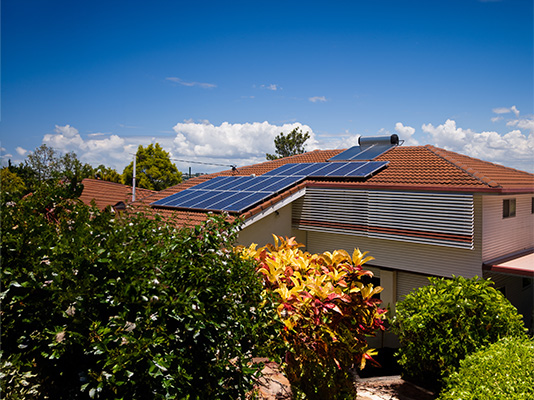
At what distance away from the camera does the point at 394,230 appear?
13.4 meters

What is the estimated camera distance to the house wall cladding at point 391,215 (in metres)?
12.0

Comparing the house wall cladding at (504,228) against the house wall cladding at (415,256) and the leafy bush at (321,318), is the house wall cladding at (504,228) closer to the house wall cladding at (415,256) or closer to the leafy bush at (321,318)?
the house wall cladding at (415,256)

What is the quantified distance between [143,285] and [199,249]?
0.88m

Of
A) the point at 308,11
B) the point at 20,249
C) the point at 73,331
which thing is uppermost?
the point at 308,11

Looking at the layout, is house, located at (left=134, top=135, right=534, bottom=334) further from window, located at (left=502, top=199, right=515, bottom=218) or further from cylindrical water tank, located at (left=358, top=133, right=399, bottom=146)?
cylindrical water tank, located at (left=358, top=133, right=399, bottom=146)

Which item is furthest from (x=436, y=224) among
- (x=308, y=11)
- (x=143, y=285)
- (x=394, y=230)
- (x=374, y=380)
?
(x=143, y=285)

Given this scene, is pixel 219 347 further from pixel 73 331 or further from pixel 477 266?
pixel 477 266

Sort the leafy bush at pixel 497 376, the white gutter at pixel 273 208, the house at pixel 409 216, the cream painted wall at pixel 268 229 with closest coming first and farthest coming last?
the leafy bush at pixel 497 376
the house at pixel 409 216
the white gutter at pixel 273 208
the cream painted wall at pixel 268 229

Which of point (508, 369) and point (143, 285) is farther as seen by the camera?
point (508, 369)

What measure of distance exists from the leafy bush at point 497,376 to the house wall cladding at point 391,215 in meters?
5.97

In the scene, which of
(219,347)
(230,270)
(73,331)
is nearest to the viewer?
(73,331)

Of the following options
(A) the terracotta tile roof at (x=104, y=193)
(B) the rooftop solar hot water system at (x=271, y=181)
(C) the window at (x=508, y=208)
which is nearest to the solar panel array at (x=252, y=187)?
(B) the rooftop solar hot water system at (x=271, y=181)

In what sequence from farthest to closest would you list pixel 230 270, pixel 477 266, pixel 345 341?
1. pixel 477 266
2. pixel 345 341
3. pixel 230 270

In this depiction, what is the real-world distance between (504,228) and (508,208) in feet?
3.17
